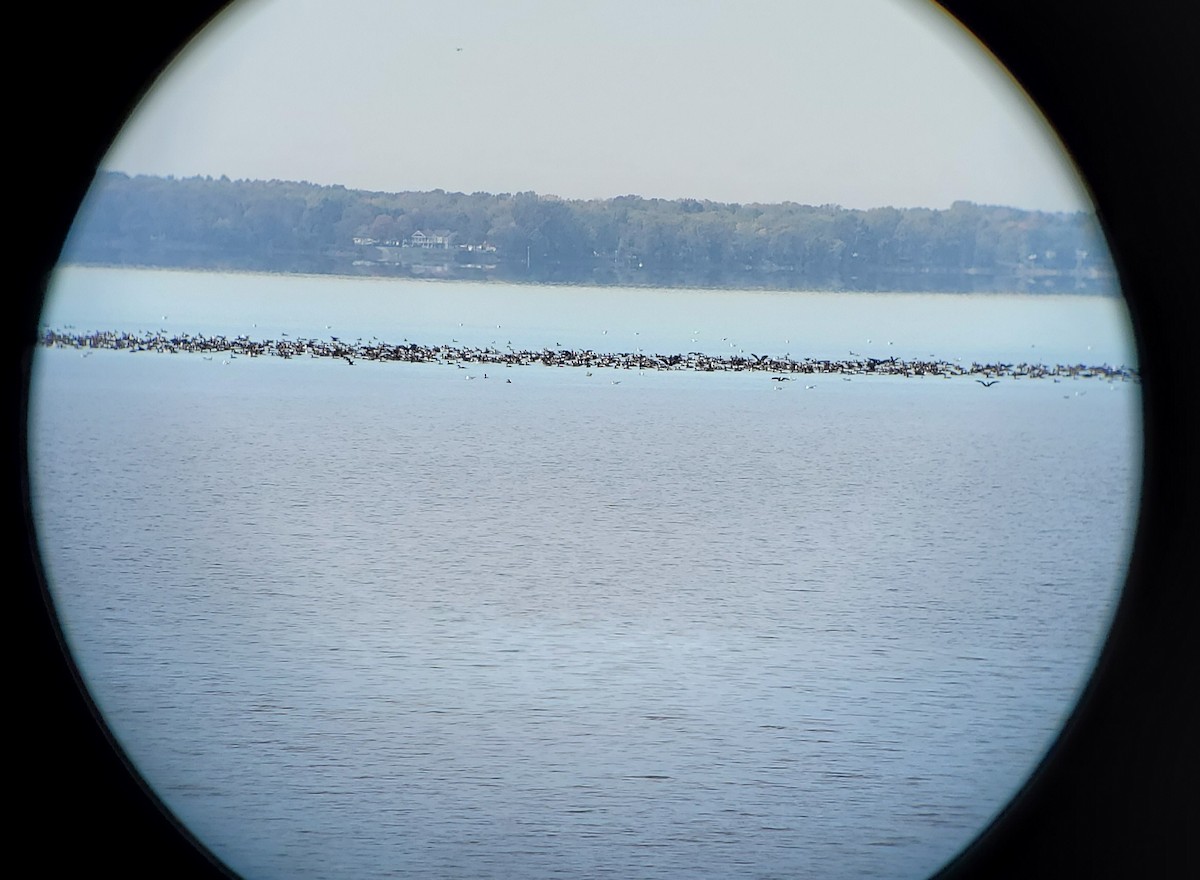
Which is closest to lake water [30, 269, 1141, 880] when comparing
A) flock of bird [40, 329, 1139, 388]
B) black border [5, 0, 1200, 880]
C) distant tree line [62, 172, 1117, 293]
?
black border [5, 0, 1200, 880]

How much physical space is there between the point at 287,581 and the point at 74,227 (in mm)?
8660

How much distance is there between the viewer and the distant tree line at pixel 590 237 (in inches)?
875

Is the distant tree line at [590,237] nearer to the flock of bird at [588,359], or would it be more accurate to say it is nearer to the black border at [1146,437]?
the flock of bird at [588,359]

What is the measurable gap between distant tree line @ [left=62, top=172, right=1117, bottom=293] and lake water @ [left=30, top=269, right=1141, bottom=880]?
9.04ft

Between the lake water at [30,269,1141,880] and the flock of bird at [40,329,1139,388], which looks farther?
the flock of bird at [40,329,1139,388]

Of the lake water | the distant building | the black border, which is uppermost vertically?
the distant building

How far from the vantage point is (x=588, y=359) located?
23.1 metres

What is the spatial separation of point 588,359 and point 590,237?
2166mm

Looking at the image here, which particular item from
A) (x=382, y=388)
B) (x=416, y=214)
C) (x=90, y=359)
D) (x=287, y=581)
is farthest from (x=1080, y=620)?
(x=90, y=359)

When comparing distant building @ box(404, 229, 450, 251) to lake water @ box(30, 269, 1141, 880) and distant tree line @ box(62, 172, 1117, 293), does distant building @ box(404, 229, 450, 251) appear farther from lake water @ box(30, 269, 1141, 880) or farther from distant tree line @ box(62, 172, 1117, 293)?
lake water @ box(30, 269, 1141, 880)

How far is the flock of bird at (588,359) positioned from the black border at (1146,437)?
20349mm

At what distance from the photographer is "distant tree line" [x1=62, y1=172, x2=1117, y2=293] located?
72.9ft

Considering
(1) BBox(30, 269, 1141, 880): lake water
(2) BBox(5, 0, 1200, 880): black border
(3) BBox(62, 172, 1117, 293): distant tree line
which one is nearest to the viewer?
(2) BBox(5, 0, 1200, 880): black border

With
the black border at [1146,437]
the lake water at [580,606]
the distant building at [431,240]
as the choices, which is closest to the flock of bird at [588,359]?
the lake water at [580,606]
